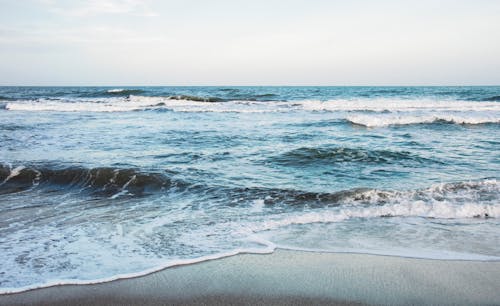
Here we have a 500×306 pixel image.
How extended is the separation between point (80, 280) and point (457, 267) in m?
3.29

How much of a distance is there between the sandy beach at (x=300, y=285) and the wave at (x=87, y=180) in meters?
3.37

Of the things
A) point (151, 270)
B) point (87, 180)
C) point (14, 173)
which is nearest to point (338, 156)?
point (87, 180)

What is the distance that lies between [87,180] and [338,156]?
5301mm

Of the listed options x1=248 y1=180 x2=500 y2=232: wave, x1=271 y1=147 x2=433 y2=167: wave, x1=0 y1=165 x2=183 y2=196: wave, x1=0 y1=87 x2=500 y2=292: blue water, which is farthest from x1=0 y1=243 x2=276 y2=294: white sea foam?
x1=271 y1=147 x2=433 y2=167: wave

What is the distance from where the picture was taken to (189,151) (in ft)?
33.5

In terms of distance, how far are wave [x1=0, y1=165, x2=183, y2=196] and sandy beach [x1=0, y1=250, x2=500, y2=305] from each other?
11.1ft

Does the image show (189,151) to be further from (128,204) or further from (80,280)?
(80,280)

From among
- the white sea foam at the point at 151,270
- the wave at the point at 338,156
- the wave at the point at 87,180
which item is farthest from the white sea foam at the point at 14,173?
the wave at the point at 338,156

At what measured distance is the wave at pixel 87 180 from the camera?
22.9 feet

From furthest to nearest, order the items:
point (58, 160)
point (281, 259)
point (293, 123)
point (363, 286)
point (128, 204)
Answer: point (293, 123) → point (58, 160) → point (128, 204) → point (281, 259) → point (363, 286)

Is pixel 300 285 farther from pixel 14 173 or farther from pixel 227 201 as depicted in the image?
pixel 14 173

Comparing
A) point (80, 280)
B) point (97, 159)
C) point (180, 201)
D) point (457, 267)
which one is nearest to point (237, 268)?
point (80, 280)

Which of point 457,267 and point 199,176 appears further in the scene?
point 199,176

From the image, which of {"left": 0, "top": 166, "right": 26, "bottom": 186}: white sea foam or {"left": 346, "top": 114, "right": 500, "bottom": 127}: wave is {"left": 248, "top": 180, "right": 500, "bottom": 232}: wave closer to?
{"left": 0, "top": 166, "right": 26, "bottom": 186}: white sea foam
